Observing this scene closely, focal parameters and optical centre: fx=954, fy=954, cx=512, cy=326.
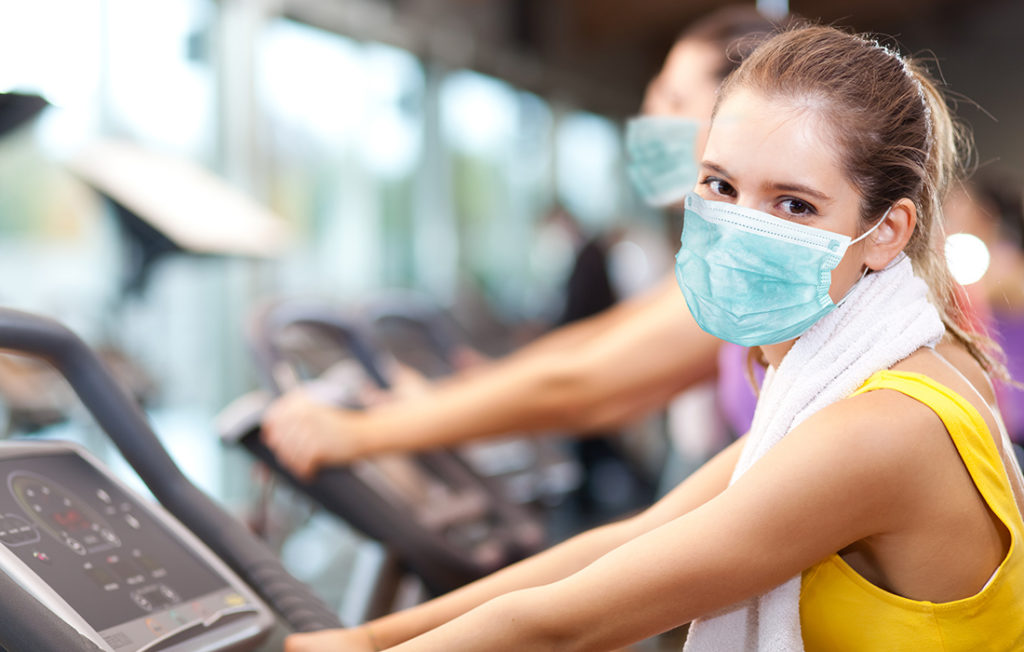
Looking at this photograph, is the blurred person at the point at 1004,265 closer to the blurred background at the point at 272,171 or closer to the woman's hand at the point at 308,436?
the blurred background at the point at 272,171

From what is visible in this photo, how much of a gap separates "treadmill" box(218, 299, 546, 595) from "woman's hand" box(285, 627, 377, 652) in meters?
0.65

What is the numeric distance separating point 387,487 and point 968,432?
1554mm

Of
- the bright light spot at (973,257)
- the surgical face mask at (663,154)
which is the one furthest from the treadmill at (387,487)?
the bright light spot at (973,257)

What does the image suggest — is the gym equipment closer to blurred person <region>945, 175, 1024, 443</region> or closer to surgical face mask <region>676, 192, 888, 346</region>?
surgical face mask <region>676, 192, 888, 346</region>

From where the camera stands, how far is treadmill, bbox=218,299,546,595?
1684mm

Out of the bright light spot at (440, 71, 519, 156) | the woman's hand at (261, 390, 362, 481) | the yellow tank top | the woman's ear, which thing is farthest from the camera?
the bright light spot at (440, 71, 519, 156)

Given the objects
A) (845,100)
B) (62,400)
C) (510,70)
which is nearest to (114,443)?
(845,100)

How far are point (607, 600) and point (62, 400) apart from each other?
3526 mm

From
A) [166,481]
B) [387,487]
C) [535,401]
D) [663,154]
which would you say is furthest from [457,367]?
[166,481]

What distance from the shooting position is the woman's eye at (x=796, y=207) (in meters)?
0.96

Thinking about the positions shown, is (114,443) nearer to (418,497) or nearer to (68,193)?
(418,497)

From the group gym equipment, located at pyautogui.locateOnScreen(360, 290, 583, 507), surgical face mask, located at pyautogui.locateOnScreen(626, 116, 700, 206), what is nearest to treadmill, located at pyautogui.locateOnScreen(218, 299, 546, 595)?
gym equipment, located at pyautogui.locateOnScreen(360, 290, 583, 507)

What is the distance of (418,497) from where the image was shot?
2.57 meters

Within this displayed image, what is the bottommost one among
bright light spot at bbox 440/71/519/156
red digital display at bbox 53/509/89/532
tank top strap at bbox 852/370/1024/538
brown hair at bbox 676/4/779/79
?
bright light spot at bbox 440/71/519/156
